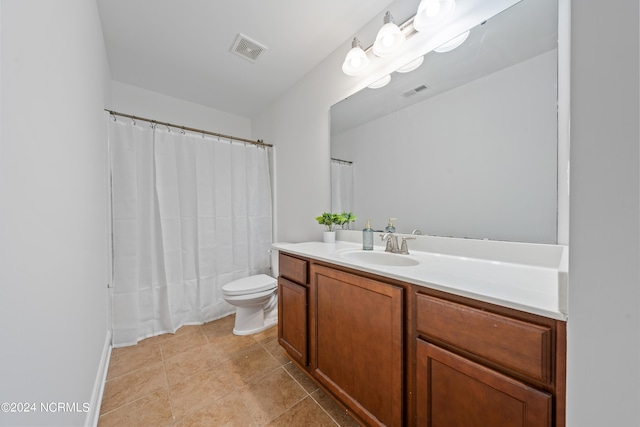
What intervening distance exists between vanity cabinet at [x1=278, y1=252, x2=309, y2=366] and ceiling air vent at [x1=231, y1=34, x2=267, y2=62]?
1.67 m

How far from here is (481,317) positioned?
67cm

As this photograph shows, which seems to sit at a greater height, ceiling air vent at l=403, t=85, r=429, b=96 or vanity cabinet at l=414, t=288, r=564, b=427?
ceiling air vent at l=403, t=85, r=429, b=96

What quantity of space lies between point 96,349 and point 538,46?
272cm

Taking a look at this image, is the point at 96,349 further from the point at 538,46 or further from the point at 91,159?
the point at 538,46

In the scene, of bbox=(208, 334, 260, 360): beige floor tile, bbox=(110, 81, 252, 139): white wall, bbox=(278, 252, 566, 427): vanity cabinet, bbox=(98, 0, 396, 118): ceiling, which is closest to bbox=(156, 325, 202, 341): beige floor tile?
bbox=(208, 334, 260, 360): beige floor tile

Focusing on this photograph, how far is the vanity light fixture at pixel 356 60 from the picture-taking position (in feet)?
5.24

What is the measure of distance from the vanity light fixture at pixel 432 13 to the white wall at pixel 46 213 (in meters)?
1.56

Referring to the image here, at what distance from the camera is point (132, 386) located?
54.8 inches

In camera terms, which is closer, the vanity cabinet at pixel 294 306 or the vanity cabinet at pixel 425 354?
the vanity cabinet at pixel 425 354

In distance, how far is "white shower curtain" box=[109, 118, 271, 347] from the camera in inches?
72.9

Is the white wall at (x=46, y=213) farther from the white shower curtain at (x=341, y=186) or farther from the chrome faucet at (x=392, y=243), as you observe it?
the white shower curtain at (x=341, y=186)

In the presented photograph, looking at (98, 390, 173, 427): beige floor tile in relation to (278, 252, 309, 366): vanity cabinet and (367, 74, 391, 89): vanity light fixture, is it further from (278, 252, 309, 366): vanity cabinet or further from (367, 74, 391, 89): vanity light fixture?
(367, 74, 391, 89): vanity light fixture

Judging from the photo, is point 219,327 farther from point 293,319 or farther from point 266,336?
point 293,319

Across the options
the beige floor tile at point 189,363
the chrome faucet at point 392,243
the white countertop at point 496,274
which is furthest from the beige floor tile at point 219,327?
the chrome faucet at point 392,243
